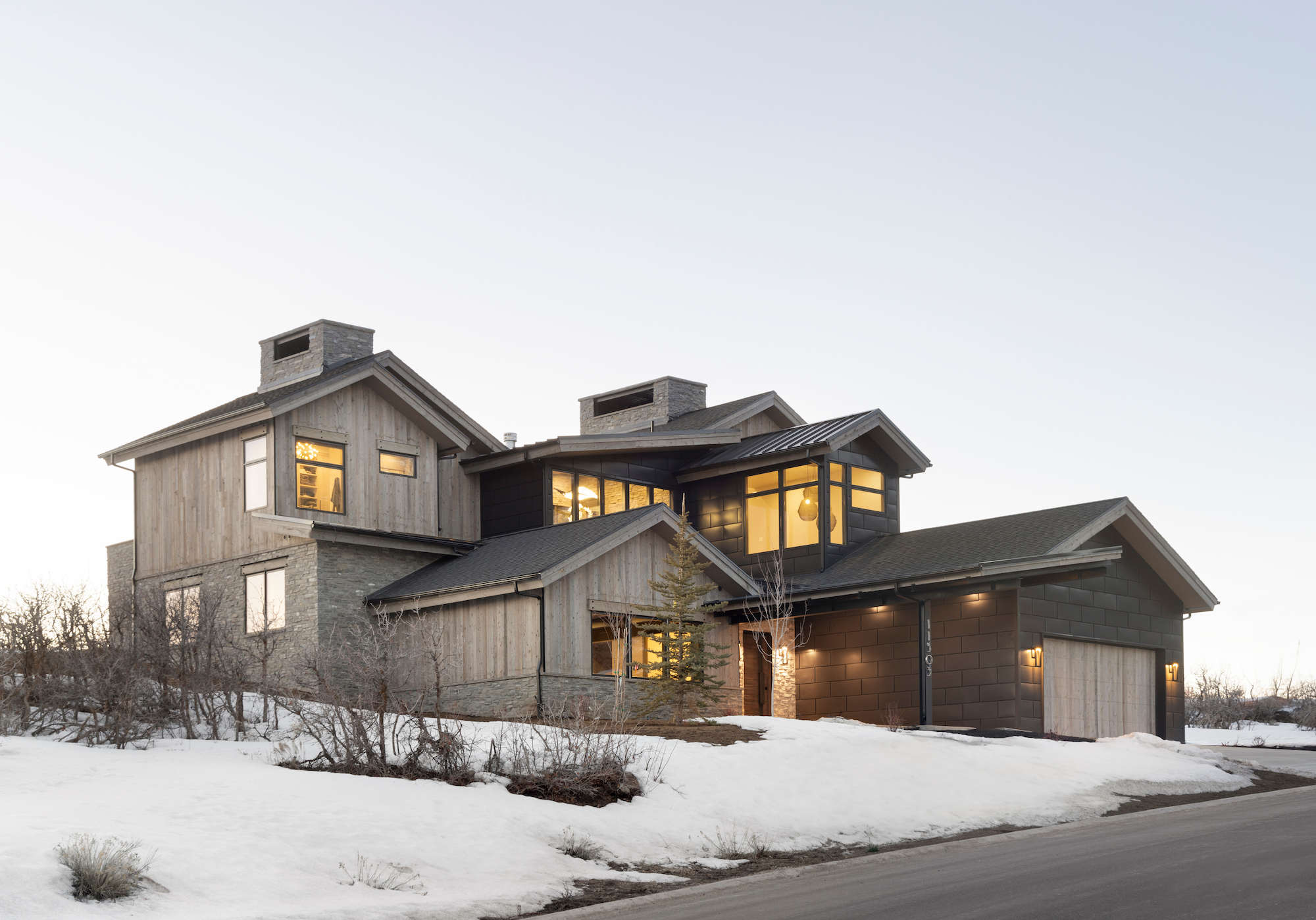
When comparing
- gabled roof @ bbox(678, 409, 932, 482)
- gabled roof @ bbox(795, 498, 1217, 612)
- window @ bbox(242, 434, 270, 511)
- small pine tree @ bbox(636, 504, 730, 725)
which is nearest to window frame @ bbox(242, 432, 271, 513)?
window @ bbox(242, 434, 270, 511)

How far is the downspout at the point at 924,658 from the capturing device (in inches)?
893

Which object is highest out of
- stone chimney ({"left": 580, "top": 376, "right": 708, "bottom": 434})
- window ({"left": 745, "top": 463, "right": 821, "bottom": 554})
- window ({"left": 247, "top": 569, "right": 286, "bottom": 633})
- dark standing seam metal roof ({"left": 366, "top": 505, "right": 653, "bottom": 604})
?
stone chimney ({"left": 580, "top": 376, "right": 708, "bottom": 434})

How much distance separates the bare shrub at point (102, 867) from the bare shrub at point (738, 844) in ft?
16.6

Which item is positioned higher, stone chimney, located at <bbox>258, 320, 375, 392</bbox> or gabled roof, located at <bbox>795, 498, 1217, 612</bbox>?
stone chimney, located at <bbox>258, 320, 375, 392</bbox>

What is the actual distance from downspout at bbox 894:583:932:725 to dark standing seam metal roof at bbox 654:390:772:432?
331 inches

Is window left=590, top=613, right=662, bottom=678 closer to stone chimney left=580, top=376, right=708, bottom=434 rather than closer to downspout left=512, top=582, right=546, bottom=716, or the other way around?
downspout left=512, top=582, right=546, bottom=716

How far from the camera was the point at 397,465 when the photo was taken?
26.4 meters

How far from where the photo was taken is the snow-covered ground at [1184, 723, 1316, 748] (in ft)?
90.0

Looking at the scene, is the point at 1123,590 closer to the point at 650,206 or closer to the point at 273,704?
the point at 650,206

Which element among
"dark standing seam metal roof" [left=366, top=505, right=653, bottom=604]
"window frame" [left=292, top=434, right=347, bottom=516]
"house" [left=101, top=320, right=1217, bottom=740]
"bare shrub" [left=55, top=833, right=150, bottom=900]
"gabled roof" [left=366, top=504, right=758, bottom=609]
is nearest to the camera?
"bare shrub" [left=55, top=833, right=150, bottom=900]

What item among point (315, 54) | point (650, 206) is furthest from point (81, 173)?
point (650, 206)

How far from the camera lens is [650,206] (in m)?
27.7

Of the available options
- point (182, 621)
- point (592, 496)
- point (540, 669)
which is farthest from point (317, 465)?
point (182, 621)

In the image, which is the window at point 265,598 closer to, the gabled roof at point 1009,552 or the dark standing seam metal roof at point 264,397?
the dark standing seam metal roof at point 264,397
